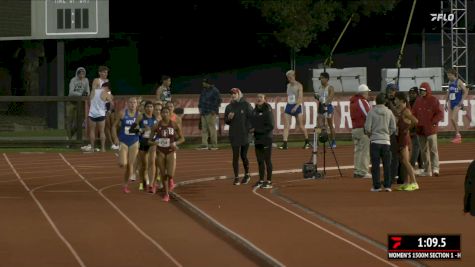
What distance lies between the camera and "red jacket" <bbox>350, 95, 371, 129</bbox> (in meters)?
26.8

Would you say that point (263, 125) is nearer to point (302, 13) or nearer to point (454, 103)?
point (454, 103)

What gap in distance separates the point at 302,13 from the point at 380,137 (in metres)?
25.6

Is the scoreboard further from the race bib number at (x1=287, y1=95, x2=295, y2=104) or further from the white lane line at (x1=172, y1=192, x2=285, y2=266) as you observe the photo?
the white lane line at (x1=172, y1=192, x2=285, y2=266)

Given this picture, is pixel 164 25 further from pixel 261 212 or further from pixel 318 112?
pixel 261 212

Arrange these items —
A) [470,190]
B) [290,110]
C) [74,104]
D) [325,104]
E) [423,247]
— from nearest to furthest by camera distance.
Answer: [470,190]
[423,247]
[325,104]
[290,110]
[74,104]

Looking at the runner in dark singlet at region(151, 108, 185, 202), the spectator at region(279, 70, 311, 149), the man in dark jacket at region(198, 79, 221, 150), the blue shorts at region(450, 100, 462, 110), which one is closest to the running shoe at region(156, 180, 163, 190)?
the runner in dark singlet at region(151, 108, 185, 202)

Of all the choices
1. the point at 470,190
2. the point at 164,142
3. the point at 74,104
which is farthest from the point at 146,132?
the point at 470,190

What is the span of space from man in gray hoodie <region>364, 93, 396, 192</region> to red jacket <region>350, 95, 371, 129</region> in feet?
7.54

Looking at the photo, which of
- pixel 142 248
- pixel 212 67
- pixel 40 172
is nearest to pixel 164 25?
pixel 212 67

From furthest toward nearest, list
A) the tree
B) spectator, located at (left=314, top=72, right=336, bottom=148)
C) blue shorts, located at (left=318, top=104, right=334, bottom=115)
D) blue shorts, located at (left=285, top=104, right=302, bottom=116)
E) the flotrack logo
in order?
the flotrack logo → the tree → blue shorts, located at (left=285, top=104, right=302, bottom=116) → blue shorts, located at (left=318, top=104, right=334, bottom=115) → spectator, located at (left=314, top=72, right=336, bottom=148)

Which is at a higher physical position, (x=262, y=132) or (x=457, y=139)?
(x=262, y=132)

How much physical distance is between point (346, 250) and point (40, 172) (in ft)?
46.2

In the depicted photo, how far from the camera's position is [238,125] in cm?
2597

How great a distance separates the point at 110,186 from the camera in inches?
1027
